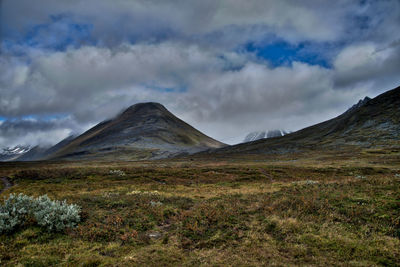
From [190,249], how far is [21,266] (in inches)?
256

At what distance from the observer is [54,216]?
11.5m

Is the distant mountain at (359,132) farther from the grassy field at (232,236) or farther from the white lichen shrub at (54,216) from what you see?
the white lichen shrub at (54,216)

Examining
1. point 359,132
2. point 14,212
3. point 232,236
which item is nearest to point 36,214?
point 14,212

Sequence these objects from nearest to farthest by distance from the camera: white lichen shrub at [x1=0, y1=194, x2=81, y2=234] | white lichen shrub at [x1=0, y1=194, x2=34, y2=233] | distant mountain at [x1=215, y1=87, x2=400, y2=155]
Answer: white lichen shrub at [x1=0, y1=194, x2=34, y2=233] → white lichen shrub at [x1=0, y1=194, x2=81, y2=234] → distant mountain at [x1=215, y1=87, x2=400, y2=155]

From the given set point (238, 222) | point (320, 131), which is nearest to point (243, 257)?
point (238, 222)

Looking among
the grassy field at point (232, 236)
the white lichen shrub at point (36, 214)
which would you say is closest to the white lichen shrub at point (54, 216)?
the white lichen shrub at point (36, 214)

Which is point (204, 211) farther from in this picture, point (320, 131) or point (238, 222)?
point (320, 131)

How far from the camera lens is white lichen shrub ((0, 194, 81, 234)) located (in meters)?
10.8

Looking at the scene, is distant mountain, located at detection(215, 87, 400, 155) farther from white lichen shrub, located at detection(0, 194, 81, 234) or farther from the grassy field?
white lichen shrub, located at detection(0, 194, 81, 234)

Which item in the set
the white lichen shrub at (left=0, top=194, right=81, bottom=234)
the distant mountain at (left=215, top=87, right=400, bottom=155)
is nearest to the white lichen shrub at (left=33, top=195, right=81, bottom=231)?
the white lichen shrub at (left=0, top=194, right=81, bottom=234)

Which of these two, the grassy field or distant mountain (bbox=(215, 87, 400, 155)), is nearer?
the grassy field

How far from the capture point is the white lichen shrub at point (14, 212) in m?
10.5

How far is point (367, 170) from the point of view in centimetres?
3812

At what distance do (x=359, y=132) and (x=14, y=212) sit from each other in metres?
165
